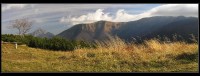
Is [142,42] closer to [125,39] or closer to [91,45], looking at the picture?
[125,39]

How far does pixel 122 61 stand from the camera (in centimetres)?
1018

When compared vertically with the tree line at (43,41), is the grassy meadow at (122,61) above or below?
above

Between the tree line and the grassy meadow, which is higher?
the grassy meadow

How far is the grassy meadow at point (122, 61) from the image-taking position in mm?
9117

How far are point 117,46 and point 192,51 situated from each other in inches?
109

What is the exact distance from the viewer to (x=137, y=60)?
10.4 meters

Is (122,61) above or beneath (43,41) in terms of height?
above

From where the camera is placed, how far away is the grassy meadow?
29.9 feet

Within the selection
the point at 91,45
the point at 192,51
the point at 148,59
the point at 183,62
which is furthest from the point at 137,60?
the point at 91,45

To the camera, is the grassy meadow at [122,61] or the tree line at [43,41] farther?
the tree line at [43,41]

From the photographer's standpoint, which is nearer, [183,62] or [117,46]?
[183,62]

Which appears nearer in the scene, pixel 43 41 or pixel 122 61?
pixel 122 61

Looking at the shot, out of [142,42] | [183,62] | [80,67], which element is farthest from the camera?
[142,42]

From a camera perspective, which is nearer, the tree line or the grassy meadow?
the grassy meadow
